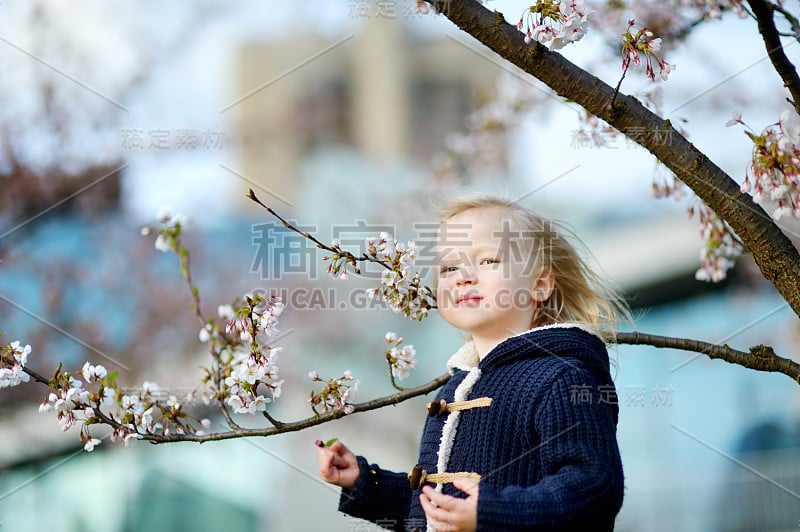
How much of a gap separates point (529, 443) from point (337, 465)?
0.43m

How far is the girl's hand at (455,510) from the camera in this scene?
1.45 m

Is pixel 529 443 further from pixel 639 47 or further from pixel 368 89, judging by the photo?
pixel 368 89

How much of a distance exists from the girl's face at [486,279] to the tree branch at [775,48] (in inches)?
23.4

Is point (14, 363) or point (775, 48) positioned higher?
point (775, 48)

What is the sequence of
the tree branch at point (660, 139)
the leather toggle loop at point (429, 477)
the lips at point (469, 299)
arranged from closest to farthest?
the tree branch at point (660, 139) → the leather toggle loop at point (429, 477) → the lips at point (469, 299)

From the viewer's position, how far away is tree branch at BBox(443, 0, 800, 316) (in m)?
1.57

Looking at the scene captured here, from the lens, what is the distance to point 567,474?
1481mm

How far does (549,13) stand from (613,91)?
0.18m

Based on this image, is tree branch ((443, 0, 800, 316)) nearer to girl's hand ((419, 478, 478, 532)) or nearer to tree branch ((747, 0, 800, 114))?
tree branch ((747, 0, 800, 114))

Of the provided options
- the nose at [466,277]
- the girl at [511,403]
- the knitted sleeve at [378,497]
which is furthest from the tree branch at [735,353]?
the knitted sleeve at [378,497]

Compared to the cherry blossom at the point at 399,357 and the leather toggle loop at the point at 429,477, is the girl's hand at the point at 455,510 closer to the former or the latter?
the leather toggle loop at the point at 429,477

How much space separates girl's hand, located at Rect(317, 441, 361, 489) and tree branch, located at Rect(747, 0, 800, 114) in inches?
43.0

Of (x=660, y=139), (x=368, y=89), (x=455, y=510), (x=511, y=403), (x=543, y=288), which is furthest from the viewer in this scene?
(x=368, y=89)

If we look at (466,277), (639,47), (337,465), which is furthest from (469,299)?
(639,47)
